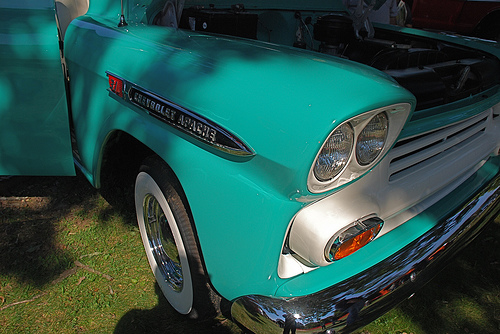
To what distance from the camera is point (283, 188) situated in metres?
1.14

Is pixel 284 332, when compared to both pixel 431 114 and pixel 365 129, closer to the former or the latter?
pixel 365 129

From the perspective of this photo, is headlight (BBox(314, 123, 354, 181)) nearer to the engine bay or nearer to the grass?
the engine bay

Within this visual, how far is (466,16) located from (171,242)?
698 centimetres

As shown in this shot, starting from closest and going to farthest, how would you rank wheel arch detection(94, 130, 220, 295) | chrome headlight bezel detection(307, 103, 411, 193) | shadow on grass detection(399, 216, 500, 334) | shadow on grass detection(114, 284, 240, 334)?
chrome headlight bezel detection(307, 103, 411, 193), wheel arch detection(94, 130, 220, 295), shadow on grass detection(114, 284, 240, 334), shadow on grass detection(399, 216, 500, 334)

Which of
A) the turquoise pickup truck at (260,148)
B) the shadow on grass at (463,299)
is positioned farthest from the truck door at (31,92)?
the shadow on grass at (463,299)

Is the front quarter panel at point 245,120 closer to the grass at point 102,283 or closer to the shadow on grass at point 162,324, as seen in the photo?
the shadow on grass at point 162,324

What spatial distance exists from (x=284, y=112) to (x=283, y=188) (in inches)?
8.3

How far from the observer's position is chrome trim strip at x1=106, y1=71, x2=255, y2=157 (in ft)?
3.98

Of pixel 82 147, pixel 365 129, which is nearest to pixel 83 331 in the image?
pixel 82 147

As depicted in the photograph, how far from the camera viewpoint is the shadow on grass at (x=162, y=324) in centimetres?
177

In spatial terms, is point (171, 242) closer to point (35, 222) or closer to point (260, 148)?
point (260, 148)

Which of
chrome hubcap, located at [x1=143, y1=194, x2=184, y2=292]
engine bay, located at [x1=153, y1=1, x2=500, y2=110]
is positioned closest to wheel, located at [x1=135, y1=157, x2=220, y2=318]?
chrome hubcap, located at [x1=143, y1=194, x2=184, y2=292]

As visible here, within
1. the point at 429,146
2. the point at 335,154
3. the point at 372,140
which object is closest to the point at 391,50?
the point at 429,146

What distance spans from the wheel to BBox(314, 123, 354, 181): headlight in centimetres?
60
